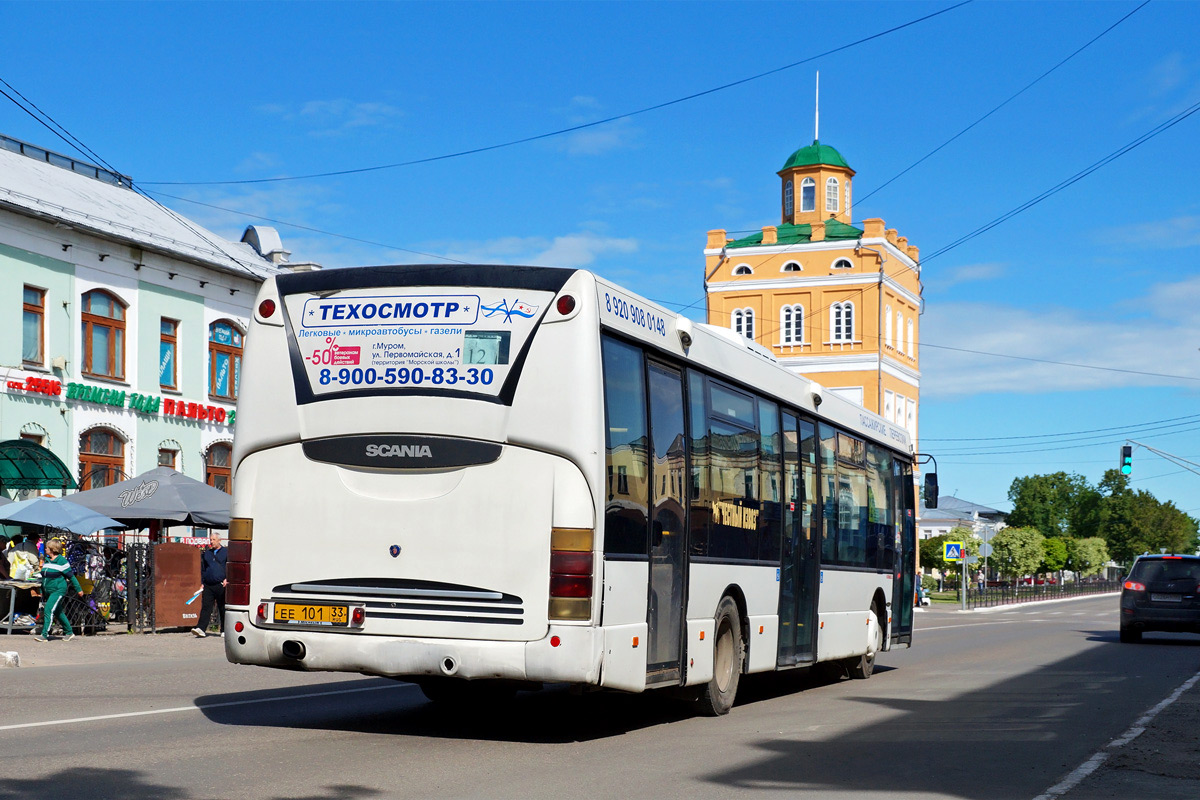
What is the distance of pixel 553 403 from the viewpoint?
9.83m

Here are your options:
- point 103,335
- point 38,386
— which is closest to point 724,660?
point 38,386

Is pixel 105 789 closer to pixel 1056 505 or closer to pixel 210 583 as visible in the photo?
pixel 210 583

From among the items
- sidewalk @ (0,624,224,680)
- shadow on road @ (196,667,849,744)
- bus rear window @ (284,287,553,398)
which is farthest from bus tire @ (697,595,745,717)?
sidewalk @ (0,624,224,680)

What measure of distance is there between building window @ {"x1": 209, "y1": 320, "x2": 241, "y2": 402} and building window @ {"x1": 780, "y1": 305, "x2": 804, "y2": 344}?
45324mm

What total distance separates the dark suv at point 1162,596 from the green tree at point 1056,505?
14736cm

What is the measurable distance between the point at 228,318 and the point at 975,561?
237 feet

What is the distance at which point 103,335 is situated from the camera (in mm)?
34719

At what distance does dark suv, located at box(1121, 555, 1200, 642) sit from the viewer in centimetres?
2812

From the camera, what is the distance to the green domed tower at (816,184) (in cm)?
8138

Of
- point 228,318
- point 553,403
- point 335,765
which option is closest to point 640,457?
point 553,403

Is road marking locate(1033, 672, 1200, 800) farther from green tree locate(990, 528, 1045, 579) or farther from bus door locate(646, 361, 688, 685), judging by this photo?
green tree locate(990, 528, 1045, 579)

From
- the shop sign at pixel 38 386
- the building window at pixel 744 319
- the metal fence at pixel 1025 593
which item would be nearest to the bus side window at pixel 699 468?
the shop sign at pixel 38 386

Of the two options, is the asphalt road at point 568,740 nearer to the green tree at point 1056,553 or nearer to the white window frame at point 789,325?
the white window frame at point 789,325

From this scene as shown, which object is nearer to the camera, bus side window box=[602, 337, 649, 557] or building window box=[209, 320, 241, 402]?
bus side window box=[602, 337, 649, 557]
